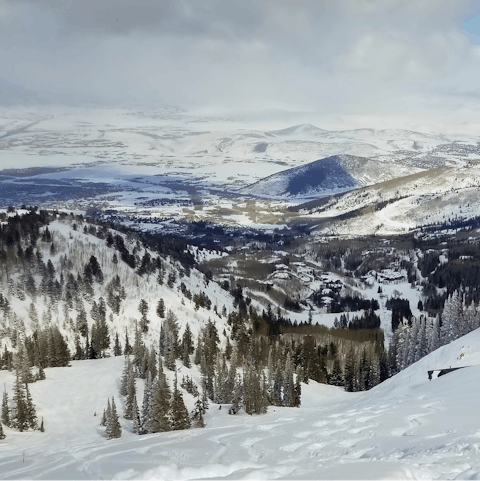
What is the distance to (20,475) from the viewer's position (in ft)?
102

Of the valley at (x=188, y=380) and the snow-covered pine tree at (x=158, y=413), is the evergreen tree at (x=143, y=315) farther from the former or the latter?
the snow-covered pine tree at (x=158, y=413)

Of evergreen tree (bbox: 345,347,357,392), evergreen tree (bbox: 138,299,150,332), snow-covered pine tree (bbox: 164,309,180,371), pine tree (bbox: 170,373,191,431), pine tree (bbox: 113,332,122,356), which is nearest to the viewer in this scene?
pine tree (bbox: 170,373,191,431)

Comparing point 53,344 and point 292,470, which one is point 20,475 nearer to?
point 292,470

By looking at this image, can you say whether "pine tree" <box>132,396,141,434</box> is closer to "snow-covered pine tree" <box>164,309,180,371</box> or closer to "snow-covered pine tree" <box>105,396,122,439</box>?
"snow-covered pine tree" <box>105,396,122,439</box>

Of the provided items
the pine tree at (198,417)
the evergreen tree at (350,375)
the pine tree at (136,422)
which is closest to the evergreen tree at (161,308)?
the evergreen tree at (350,375)

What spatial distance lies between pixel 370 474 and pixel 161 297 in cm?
13851

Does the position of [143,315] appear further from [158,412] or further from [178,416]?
[158,412]

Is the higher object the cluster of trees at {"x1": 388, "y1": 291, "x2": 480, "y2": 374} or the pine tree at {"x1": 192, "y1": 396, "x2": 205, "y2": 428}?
the pine tree at {"x1": 192, "y1": 396, "x2": 205, "y2": 428}

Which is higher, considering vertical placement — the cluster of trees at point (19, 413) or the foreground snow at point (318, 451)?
the foreground snow at point (318, 451)

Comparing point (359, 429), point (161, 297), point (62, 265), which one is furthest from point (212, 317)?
point (359, 429)

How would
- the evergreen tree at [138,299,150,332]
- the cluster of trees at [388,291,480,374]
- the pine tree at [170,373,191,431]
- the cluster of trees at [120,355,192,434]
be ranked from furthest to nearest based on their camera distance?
the evergreen tree at [138,299,150,332], the cluster of trees at [388,291,480,374], the pine tree at [170,373,191,431], the cluster of trees at [120,355,192,434]

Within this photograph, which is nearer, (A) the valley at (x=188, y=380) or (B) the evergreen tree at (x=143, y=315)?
(A) the valley at (x=188, y=380)

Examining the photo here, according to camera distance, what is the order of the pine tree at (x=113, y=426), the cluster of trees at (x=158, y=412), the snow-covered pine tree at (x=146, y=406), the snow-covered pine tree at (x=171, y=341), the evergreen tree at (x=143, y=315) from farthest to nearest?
the evergreen tree at (x=143, y=315) → the snow-covered pine tree at (x=171, y=341) → the snow-covered pine tree at (x=146, y=406) → the cluster of trees at (x=158, y=412) → the pine tree at (x=113, y=426)

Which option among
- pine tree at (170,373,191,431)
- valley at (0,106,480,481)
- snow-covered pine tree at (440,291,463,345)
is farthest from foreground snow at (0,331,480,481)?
snow-covered pine tree at (440,291,463,345)
